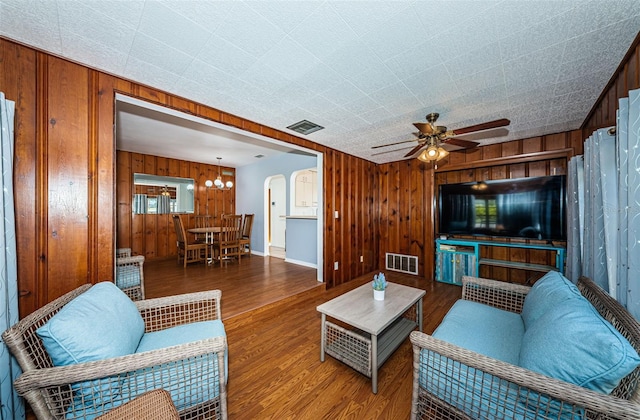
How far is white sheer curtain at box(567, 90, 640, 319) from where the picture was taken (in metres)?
1.20

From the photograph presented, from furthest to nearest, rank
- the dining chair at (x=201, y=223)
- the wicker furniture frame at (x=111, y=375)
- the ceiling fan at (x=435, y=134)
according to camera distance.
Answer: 1. the dining chair at (x=201, y=223)
2. the ceiling fan at (x=435, y=134)
3. the wicker furniture frame at (x=111, y=375)

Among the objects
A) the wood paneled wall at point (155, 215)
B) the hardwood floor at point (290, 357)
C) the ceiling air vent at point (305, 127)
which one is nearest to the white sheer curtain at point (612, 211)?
the hardwood floor at point (290, 357)

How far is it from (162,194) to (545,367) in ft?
21.3

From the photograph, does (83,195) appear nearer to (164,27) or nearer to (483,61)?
(164,27)

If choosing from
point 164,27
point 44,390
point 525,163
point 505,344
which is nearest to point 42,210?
point 44,390

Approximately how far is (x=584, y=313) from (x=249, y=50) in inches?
92.1

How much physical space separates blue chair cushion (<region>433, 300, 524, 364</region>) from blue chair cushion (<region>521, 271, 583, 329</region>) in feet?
0.42

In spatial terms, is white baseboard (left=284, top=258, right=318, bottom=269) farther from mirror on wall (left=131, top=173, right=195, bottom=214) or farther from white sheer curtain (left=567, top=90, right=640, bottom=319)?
white sheer curtain (left=567, top=90, right=640, bottom=319)

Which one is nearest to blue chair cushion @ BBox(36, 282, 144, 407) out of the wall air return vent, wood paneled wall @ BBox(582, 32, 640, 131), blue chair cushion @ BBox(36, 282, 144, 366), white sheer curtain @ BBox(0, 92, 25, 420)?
blue chair cushion @ BBox(36, 282, 144, 366)

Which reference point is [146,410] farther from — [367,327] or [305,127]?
[305,127]

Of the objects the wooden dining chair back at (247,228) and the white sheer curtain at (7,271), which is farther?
the wooden dining chair back at (247,228)

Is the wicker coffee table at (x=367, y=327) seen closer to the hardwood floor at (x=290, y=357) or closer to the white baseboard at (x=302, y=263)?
the hardwood floor at (x=290, y=357)

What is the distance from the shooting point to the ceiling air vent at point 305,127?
2796 mm

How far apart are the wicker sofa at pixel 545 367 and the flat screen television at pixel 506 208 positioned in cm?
224
